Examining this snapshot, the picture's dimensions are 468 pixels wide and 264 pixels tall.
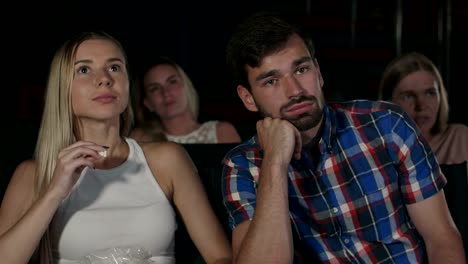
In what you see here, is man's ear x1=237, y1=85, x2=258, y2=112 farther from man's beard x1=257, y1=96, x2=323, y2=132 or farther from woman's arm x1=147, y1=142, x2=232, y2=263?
woman's arm x1=147, y1=142, x2=232, y2=263

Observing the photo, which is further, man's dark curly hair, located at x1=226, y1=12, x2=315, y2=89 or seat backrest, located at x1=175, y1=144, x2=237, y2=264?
seat backrest, located at x1=175, y1=144, x2=237, y2=264

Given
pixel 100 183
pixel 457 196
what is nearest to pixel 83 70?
pixel 100 183

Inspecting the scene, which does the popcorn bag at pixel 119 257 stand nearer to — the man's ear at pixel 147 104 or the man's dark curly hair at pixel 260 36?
the man's dark curly hair at pixel 260 36

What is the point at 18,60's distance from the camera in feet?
15.3

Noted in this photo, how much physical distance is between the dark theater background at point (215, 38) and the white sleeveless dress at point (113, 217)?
110 inches

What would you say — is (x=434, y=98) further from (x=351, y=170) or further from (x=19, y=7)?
(x=19, y=7)

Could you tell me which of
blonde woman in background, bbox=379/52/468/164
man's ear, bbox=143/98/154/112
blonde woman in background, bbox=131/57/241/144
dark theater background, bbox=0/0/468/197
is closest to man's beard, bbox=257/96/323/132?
blonde woman in background, bbox=379/52/468/164

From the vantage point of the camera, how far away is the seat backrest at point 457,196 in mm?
1789

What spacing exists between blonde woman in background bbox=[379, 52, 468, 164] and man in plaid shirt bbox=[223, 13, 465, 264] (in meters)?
0.94

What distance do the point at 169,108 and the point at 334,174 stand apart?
1583 millimetres

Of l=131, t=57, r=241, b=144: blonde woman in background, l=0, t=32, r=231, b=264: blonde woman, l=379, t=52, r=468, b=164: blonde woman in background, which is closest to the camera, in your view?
l=0, t=32, r=231, b=264: blonde woman

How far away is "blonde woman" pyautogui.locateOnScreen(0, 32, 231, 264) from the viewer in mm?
1702

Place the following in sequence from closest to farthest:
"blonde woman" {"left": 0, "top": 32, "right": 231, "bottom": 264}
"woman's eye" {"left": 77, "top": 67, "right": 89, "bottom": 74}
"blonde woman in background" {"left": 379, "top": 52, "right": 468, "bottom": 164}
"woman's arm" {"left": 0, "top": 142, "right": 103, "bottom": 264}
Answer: "woman's arm" {"left": 0, "top": 142, "right": 103, "bottom": 264} → "blonde woman" {"left": 0, "top": 32, "right": 231, "bottom": 264} → "woman's eye" {"left": 77, "top": 67, "right": 89, "bottom": 74} → "blonde woman in background" {"left": 379, "top": 52, "right": 468, "bottom": 164}

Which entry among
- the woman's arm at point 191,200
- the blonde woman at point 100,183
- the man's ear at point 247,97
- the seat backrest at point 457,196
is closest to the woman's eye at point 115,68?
the blonde woman at point 100,183
